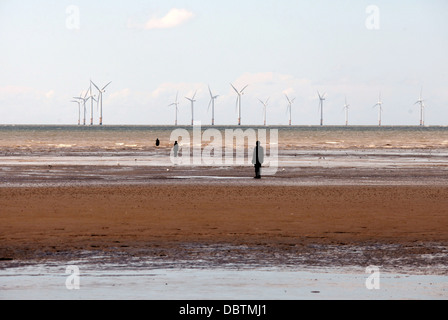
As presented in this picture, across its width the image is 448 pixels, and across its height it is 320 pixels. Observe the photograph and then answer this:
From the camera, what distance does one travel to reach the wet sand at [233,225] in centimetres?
1755

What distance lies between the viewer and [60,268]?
15.7m

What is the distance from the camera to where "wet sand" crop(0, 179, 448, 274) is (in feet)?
57.6

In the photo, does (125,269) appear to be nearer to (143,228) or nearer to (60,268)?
(60,268)

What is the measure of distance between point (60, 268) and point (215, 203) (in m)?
13.3

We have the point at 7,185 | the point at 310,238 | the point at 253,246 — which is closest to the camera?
the point at 253,246

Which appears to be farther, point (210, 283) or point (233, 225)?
point (233, 225)

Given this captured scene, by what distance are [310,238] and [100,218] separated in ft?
22.4

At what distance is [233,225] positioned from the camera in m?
22.6

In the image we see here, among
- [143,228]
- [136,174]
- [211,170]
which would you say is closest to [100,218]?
[143,228]

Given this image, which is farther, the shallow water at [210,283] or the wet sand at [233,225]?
the wet sand at [233,225]

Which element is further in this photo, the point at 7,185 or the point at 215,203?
the point at 7,185

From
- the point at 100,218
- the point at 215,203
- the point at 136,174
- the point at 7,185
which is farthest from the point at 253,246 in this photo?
the point at 136,174

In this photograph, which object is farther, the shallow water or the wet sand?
the wet sand
